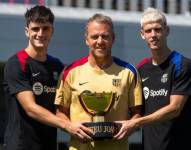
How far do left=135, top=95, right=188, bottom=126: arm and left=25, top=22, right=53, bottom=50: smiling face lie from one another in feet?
2.69

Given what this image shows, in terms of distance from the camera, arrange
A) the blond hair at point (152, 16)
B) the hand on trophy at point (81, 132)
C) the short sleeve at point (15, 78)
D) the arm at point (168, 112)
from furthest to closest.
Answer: the blond hair at point (152, 16), the short sleeve at point (15, 78), the arm at point (168, 112), the hand on trophy at point (81, 132)

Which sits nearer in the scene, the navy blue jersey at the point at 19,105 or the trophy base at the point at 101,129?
the trophy base at the point at 101,129

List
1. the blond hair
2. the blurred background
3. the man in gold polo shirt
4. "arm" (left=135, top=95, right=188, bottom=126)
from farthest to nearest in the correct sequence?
1. the blurred background
2. the blond hair
3. "arm" (left=135, top=95, right=188, bottom=126)
4. the man in gold polo shirt

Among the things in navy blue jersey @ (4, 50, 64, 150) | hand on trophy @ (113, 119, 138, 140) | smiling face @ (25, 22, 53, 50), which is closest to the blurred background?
navy blue jersey @ (4, 50, 64, 150)

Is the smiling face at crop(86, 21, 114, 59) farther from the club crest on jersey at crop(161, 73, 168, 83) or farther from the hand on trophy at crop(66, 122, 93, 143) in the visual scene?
the club crest on jersey at crop(161, 73, 168, 83)

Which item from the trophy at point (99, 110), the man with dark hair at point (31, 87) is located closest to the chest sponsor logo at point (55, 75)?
the man with dark hair at point (31, 87)

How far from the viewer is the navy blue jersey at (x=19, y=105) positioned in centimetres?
432

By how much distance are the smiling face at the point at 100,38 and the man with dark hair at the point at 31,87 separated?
438mm

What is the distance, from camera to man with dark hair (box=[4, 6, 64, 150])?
4.32 meters

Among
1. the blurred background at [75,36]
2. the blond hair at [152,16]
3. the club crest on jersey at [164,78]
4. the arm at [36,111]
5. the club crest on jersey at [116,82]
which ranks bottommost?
the blurred background at [75,36]

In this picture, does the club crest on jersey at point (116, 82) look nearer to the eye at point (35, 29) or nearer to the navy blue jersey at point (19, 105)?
the navy blue jersey at point (19, 105)

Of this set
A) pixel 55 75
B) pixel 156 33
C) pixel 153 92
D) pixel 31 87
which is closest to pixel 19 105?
pixel 31 87

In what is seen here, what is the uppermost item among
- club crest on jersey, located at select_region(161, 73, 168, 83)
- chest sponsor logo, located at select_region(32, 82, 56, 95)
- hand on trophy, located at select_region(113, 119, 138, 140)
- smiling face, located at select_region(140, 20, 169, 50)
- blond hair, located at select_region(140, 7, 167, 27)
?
blond hair, located at select_region(140, 7, 167, 27)

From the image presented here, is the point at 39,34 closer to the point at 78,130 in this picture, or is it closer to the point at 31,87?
the point at 31,87
